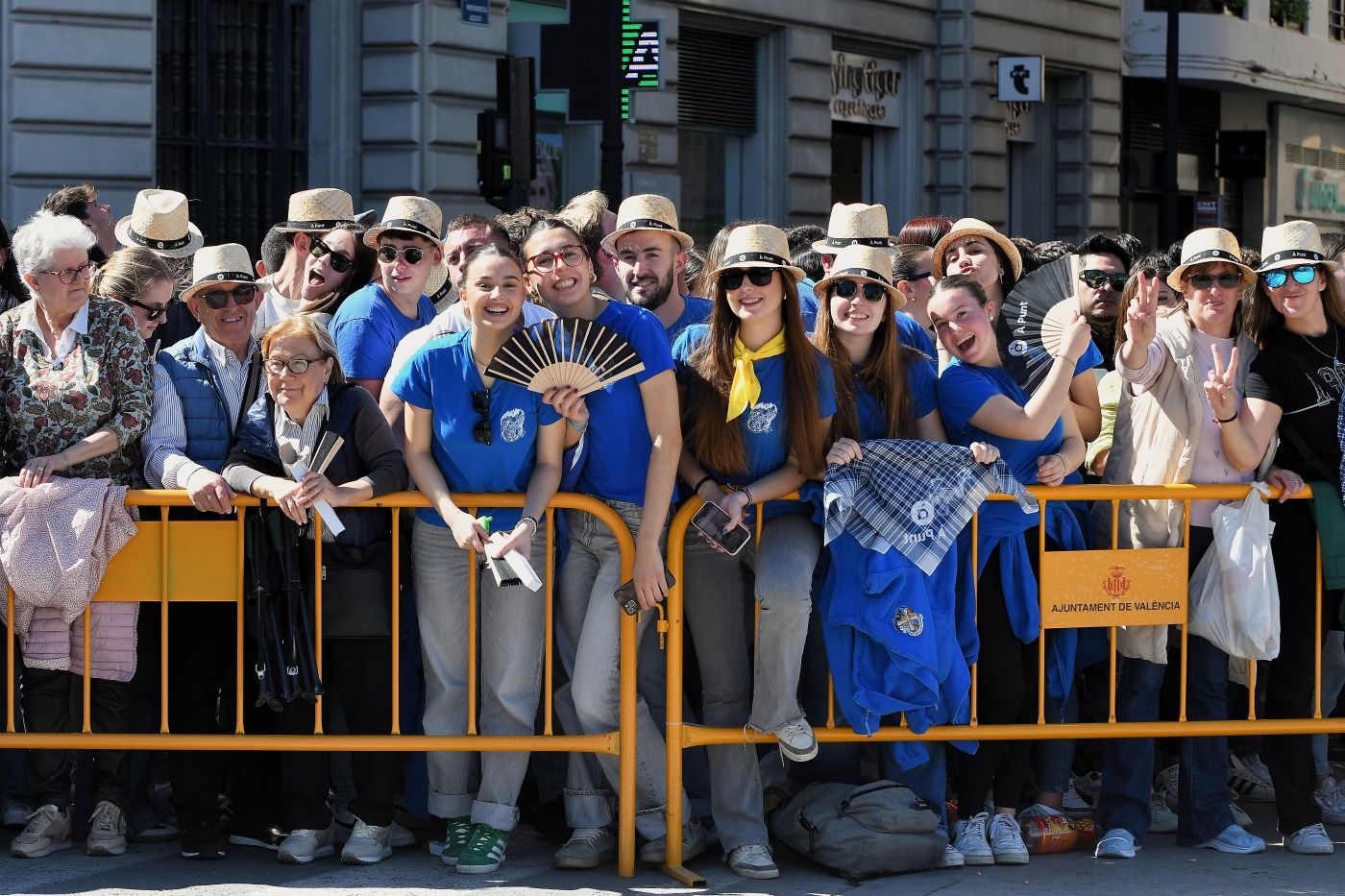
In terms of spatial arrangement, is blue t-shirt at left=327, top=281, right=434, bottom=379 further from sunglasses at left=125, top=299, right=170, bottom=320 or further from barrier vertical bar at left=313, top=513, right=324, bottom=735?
barrier vertical bar at left=313, top=513, right=324, bottom=735

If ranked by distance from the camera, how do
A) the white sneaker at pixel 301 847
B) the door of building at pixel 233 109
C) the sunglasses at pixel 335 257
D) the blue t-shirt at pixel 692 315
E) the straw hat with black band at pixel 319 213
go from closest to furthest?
the white sneaker at pixel 301 847
the blue t-shirt at pixel 692 315
the sunglasses at pixel 335 257
the straw hat with black band at pixel 319 213
the door of building at pixel 233 109

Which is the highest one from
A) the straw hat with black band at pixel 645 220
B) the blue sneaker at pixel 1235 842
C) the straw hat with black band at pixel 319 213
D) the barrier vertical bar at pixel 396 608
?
the straw hat with black band at pixel 319 213

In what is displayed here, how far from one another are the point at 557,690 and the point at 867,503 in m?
1.19

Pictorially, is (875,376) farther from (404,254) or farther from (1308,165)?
(1308,165)

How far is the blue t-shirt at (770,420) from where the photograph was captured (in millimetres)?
6000

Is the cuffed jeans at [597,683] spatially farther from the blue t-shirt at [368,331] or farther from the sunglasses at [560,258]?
the blue t-shirt at [368,331]

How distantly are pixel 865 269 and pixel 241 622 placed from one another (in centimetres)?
227

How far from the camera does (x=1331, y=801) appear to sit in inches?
273

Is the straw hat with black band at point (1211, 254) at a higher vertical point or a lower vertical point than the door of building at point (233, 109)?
lower

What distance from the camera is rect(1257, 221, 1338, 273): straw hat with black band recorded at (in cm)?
643

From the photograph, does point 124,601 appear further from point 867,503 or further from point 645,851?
point 867,503

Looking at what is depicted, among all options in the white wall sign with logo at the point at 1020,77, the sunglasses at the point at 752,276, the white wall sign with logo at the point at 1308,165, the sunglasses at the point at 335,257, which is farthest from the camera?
the white wall sign with logo at the point at 1308,165

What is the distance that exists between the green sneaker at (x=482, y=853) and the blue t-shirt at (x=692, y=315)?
1.79 m

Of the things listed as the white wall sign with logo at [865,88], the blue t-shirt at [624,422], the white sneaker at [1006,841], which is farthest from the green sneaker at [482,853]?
the white wall sign with logo at [865,88]
